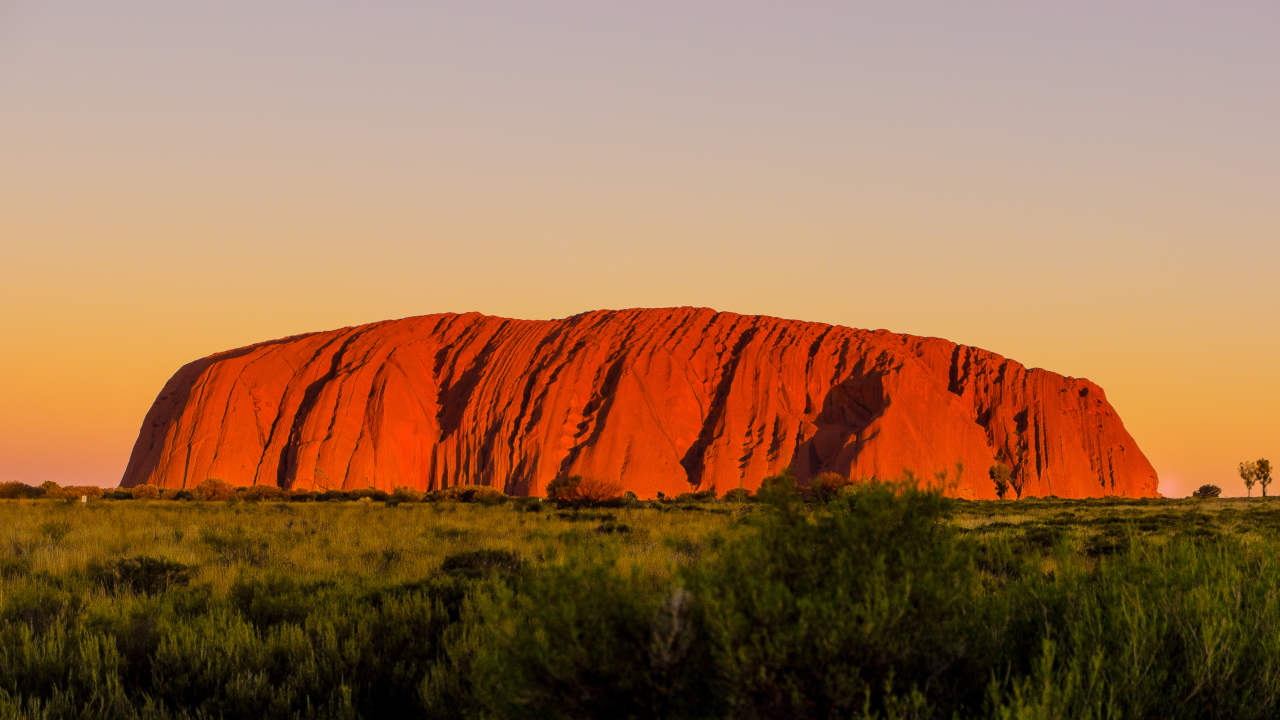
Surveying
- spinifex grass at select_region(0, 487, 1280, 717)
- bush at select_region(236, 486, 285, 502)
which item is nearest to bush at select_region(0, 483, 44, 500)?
bush at select_region(236, 486, 285, 502)

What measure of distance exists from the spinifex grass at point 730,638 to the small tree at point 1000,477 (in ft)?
225

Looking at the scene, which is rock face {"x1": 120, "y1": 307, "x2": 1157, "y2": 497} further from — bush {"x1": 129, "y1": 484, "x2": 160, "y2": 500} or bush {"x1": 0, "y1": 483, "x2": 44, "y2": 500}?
bush {"x1": 0, "y1": 483, "x2": 44, "y2": 500}

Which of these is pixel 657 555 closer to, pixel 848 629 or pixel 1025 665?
pixel 1025 665

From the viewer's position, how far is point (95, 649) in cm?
696

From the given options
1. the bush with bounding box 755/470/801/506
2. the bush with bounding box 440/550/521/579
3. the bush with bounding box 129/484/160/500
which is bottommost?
the bush with bounding box 129/484/160/500

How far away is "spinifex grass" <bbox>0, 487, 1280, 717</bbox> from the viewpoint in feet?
12.7

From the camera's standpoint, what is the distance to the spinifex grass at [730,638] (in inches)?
152

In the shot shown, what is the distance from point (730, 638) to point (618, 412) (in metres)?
65.9

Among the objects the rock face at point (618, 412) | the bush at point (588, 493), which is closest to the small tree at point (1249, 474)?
the rock face at point (618, 412)

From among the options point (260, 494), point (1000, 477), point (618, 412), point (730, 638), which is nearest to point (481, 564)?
point (730, 638)

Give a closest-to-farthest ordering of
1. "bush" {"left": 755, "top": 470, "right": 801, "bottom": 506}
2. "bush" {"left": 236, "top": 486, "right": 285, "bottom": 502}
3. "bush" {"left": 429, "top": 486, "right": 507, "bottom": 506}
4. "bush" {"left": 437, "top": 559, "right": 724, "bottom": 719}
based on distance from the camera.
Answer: "bush" {"left": 437, "top": 559, "right": 724, "bottom": 719} < "bush" {"left": 755, "top": 470, "right": 801, "bottom": 506} < "bush" {"left": 429, "top": 486, "right": 507, "bottom": 506} < "bush" {"left": 236, "top": 486, "right": 285, "bottom": 502}

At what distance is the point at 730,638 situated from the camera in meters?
3.73

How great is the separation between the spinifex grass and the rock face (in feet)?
190

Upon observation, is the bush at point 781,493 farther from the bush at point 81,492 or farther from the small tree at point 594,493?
the bush at point 81,492
